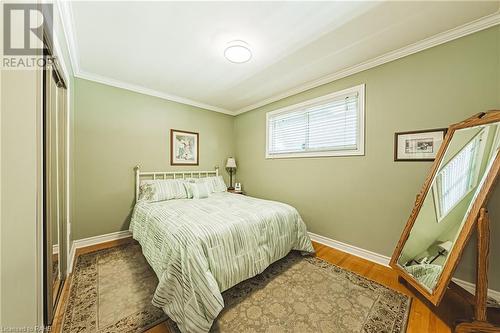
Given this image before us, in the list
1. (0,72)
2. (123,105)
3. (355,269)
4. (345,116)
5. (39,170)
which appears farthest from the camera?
(123,105)

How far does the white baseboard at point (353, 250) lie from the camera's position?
217cm

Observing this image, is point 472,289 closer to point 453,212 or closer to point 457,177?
point 453,212

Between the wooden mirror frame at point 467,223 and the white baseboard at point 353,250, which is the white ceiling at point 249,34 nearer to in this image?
the wooden mirror frame at point 467,223

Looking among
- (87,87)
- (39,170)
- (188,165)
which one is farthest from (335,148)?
(87,87)

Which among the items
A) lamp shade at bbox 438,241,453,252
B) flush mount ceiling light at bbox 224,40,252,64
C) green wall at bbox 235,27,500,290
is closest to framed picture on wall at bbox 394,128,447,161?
green wall at bbox 235,27,500,290

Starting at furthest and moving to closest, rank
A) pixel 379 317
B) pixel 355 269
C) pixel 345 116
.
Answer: pixel 345 116 → pixel 355 269 → pixel 379 317

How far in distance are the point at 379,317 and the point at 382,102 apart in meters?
2.19

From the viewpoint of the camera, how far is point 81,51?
2.08m

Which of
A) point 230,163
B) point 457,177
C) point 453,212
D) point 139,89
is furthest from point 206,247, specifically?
point 139,89

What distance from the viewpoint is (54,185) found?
1.47 metres

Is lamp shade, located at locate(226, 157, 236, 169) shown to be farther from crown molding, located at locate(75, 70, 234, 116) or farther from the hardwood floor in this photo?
the hardwood floor

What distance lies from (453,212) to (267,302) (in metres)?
1.76

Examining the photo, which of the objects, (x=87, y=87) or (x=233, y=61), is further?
(x=87, y=87)

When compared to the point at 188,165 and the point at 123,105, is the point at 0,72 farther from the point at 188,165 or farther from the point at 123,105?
the point at 188,165
